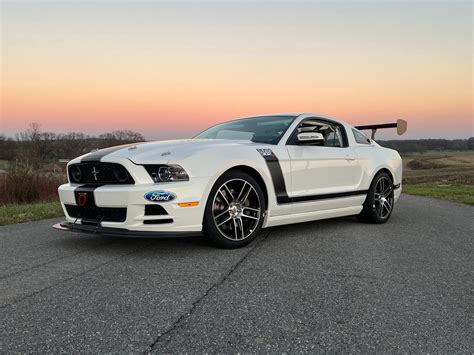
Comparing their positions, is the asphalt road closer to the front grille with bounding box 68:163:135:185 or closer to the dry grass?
the front grille with bounding box 68:163:135:185

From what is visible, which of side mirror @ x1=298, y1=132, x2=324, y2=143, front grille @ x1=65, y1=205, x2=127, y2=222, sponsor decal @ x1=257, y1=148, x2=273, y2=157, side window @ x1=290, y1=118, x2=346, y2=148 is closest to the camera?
front grille @ x1=65, y1=205, x2=127, y2=222

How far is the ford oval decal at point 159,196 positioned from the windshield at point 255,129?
1.58 m

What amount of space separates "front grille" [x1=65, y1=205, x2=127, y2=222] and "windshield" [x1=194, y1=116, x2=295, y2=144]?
1893mm

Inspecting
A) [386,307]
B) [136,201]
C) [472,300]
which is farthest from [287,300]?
[136,201]

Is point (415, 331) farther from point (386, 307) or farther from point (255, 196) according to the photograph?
point (255, 196)

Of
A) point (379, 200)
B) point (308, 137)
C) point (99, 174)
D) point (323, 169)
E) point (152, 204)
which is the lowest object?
point (379, 200)

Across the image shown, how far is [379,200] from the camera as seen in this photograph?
6.30 metres

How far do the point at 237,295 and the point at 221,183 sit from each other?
5.08ft

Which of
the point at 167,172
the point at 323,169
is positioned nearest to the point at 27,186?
the point at 167,172

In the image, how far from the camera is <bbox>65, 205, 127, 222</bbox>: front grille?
396 centimetres

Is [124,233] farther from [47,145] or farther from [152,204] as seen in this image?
[47,145]

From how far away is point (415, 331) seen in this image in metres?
2.34

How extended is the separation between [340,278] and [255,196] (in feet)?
4.80

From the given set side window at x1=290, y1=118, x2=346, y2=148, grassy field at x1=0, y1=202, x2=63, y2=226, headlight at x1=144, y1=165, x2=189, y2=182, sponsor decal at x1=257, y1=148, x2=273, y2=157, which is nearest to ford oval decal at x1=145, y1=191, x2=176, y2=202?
headlight at x1=144, y1=165, x2=189, y2=182
